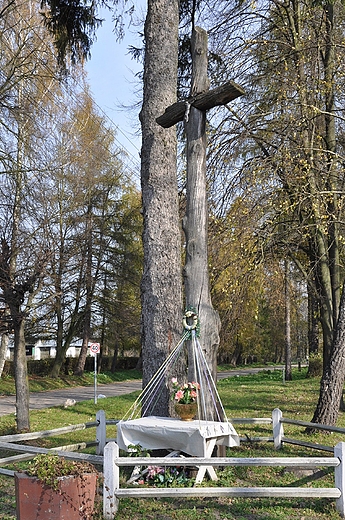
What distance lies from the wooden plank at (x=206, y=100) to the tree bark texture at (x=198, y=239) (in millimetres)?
112

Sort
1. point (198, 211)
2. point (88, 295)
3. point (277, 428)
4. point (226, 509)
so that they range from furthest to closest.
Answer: point (88, 295), point (277, 428), point (198, 211), point (226, 509)

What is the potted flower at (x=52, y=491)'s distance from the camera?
16.8 feet

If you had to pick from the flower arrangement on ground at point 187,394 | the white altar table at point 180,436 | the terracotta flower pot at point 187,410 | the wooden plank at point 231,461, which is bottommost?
the wooden plank at point 231,461

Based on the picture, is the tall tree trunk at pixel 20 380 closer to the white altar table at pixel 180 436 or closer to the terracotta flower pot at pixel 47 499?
the white altar table at pixel 180 436

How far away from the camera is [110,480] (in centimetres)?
593

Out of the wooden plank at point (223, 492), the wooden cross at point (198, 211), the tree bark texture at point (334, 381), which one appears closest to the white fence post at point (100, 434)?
the wooden cross at point (198, 211)

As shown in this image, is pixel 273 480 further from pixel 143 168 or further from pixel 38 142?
pixel 38 142

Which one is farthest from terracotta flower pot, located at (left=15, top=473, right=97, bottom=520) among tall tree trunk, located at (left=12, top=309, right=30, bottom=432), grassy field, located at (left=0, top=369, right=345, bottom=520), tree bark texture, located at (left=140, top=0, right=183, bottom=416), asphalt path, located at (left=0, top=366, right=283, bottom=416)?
asphalt path, located at (left=0, top=366, right=283, bottom=416)

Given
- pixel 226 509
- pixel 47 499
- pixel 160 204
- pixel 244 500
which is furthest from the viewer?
pixel 160 204

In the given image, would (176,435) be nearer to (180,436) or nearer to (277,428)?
(180,436)

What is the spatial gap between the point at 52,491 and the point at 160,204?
4.73 m

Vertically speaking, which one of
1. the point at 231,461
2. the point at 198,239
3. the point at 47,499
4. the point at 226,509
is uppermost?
the point at 198,239

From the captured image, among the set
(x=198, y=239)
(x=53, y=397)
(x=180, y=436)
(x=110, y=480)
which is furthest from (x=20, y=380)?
(x=53, y=397)

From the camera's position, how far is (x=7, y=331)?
525 inches
